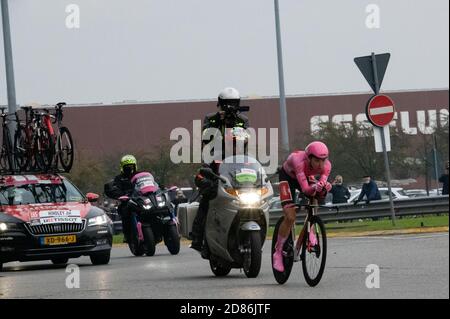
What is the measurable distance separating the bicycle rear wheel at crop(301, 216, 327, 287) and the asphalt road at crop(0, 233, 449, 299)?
13 cm

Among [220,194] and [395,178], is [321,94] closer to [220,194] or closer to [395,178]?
[395,178]

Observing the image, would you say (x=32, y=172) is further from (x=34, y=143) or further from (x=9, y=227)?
(x=9, y=227)

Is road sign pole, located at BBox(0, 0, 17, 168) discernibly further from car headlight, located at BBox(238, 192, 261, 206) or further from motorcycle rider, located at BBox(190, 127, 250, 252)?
car headlight, located at BBox(238, 192, 261, 206)

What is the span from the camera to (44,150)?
22.0 meters

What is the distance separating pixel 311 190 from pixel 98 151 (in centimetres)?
Answer: 6527

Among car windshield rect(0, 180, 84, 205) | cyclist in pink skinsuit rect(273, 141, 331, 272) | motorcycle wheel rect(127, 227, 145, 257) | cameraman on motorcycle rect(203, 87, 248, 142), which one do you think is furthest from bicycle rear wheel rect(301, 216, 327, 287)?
motorcycle wheel rect(127, 227, 145, 257)

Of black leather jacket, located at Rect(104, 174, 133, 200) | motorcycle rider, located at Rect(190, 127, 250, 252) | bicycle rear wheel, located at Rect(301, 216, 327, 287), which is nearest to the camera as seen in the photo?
bicycle rear wheel, located at Rect(301, 216, 327, 287)

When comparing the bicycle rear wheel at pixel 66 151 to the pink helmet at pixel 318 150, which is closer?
the pink helmet at pixel 318 150

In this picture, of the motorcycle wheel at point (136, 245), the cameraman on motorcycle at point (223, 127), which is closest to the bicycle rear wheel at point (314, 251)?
the cameraman on motorcycle at point (223, 127)

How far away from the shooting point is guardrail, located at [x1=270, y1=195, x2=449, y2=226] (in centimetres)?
3022

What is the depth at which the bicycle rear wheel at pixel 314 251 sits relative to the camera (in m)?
11.9

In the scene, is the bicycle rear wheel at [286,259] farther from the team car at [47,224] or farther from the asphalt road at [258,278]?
the team car at [47,224]

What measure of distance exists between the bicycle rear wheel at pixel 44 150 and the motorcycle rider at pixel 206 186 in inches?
311

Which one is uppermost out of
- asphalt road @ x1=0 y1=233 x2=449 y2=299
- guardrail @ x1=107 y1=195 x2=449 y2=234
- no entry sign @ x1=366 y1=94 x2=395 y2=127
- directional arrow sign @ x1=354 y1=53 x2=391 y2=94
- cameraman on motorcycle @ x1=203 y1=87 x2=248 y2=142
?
directional arrow sign @ x1=354 y1=53 x2=391 y2=94
